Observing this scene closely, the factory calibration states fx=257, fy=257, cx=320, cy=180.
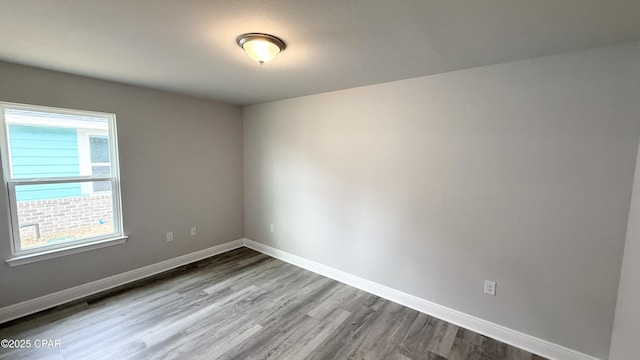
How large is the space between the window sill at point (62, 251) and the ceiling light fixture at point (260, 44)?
2714 millimetres

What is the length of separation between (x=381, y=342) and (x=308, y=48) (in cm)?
245

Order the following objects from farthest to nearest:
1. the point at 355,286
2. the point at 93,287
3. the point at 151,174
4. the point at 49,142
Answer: the point at 151,174 → the point at 355,286 → the point at 93,287 → the point at 49,142

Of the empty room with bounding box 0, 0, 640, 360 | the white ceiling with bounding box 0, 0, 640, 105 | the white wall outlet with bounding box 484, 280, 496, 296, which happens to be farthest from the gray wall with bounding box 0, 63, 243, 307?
the white wall outlet with bounding box 484, 280, 496, 296

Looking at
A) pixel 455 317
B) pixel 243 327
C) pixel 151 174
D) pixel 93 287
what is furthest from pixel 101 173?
pixel 455 317

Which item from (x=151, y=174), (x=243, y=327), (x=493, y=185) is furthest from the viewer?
(x=151, y=174)

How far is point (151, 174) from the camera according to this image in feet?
10.7

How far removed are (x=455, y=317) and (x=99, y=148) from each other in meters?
4.14

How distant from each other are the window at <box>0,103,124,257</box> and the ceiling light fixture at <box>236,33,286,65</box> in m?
2.19

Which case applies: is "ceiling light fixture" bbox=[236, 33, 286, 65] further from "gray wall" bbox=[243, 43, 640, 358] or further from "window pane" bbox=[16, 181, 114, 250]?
"window pane" bbox=[16, 181, 114, 250]

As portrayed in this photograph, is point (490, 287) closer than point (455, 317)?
Yes

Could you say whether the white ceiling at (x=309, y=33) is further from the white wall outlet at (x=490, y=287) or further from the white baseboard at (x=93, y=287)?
the white baseboard at (x=93, y=287)

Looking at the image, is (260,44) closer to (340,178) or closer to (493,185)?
(340,178)

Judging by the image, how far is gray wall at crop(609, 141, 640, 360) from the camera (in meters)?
1.56

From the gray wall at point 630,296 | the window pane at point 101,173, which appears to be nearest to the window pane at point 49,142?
the window pane at point 101,173
